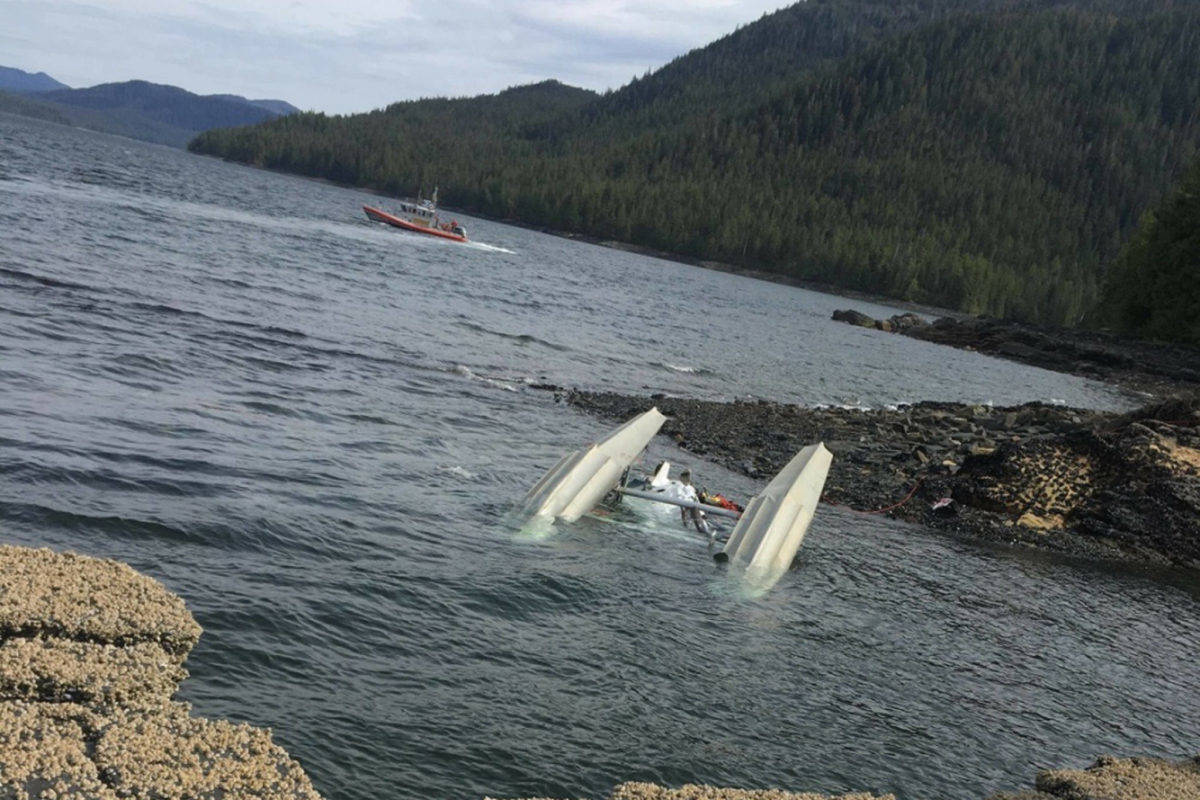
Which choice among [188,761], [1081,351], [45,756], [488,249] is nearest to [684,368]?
[188,761]

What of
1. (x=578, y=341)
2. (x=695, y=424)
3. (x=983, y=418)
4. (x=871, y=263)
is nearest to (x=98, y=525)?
(x=695, y=424)

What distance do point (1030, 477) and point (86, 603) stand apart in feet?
65.7

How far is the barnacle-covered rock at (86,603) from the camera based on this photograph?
24.0 feet

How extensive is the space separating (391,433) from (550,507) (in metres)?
5.59

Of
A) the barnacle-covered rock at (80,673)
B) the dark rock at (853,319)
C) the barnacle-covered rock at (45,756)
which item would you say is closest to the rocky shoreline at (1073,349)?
the dark rock at (853,319)

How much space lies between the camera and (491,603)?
42.5ft

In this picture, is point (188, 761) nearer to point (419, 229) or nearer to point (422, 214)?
point (419, 229)

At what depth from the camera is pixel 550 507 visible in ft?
58.0

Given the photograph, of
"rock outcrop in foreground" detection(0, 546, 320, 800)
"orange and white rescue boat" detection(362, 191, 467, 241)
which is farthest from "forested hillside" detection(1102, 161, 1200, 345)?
"rock outcrop in foreground" detection(0, 546, 320, 800)

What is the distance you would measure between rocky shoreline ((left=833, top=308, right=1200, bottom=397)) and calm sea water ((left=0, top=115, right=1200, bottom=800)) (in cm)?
4895

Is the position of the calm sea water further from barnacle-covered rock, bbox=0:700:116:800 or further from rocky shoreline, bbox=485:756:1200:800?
barnacle-covered rock, bbox=0:700:116:800

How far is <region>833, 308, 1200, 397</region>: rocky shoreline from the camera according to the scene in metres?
66.8

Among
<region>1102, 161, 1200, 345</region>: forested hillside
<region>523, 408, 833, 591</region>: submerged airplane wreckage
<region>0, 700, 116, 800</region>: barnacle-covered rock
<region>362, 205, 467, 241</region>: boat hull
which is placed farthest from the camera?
<region>362, 205, 467, 241</region>: boat hull

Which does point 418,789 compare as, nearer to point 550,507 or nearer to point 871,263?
point 550,507
